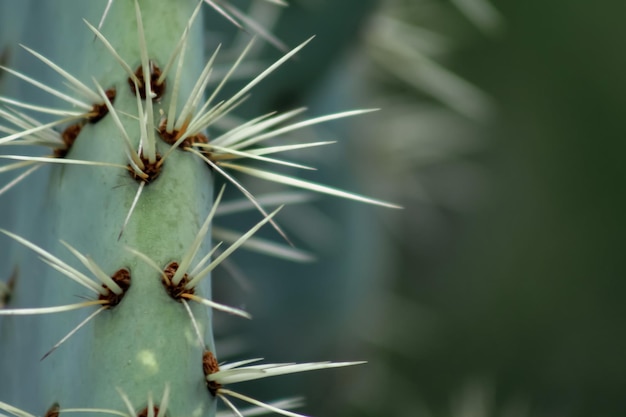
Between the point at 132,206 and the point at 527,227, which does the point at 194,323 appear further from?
the point at 527,227

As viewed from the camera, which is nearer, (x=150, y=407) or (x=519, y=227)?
(x=150, y=407)

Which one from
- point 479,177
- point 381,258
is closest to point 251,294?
Answer: point 381,258

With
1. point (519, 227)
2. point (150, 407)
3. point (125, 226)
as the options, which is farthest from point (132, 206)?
point (519, 227)

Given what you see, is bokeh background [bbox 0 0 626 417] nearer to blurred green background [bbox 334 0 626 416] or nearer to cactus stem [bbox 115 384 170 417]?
blurred green background [bbox 334 0 626 416]

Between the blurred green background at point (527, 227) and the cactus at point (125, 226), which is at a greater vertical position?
the cactus at point (125, 226)

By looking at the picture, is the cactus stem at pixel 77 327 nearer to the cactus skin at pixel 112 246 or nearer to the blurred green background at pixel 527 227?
the cactus skin at pixel 112 246

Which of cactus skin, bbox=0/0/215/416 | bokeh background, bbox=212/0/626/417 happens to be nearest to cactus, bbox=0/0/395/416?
cactus skin, bbox=0/0/215/416

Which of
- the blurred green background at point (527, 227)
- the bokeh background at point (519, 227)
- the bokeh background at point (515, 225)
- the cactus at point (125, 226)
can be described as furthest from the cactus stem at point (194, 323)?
the blurred green background at point (527, 227)

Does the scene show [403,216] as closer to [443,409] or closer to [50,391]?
[443,409]
